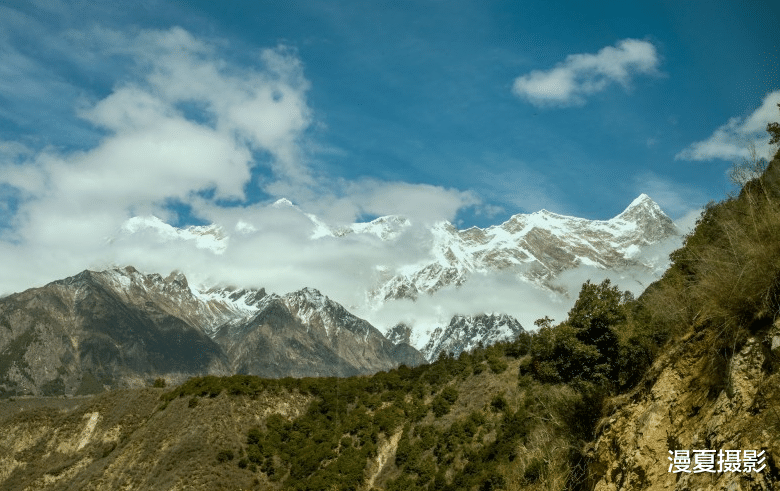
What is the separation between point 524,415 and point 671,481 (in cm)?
4330

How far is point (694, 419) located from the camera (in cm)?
1455

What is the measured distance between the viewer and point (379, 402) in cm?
7544

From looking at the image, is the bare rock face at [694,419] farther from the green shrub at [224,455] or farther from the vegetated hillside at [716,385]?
the green shrub at [224,455]

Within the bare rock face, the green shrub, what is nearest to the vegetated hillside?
the bare rock face

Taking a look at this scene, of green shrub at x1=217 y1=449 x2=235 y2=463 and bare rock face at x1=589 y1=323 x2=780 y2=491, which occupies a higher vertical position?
bare rock face at x1=589 y1=323 x2=780 y2=491

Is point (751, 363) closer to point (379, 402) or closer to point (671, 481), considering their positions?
point (671, 481)

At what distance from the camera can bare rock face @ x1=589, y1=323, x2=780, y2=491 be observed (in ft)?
39.0
